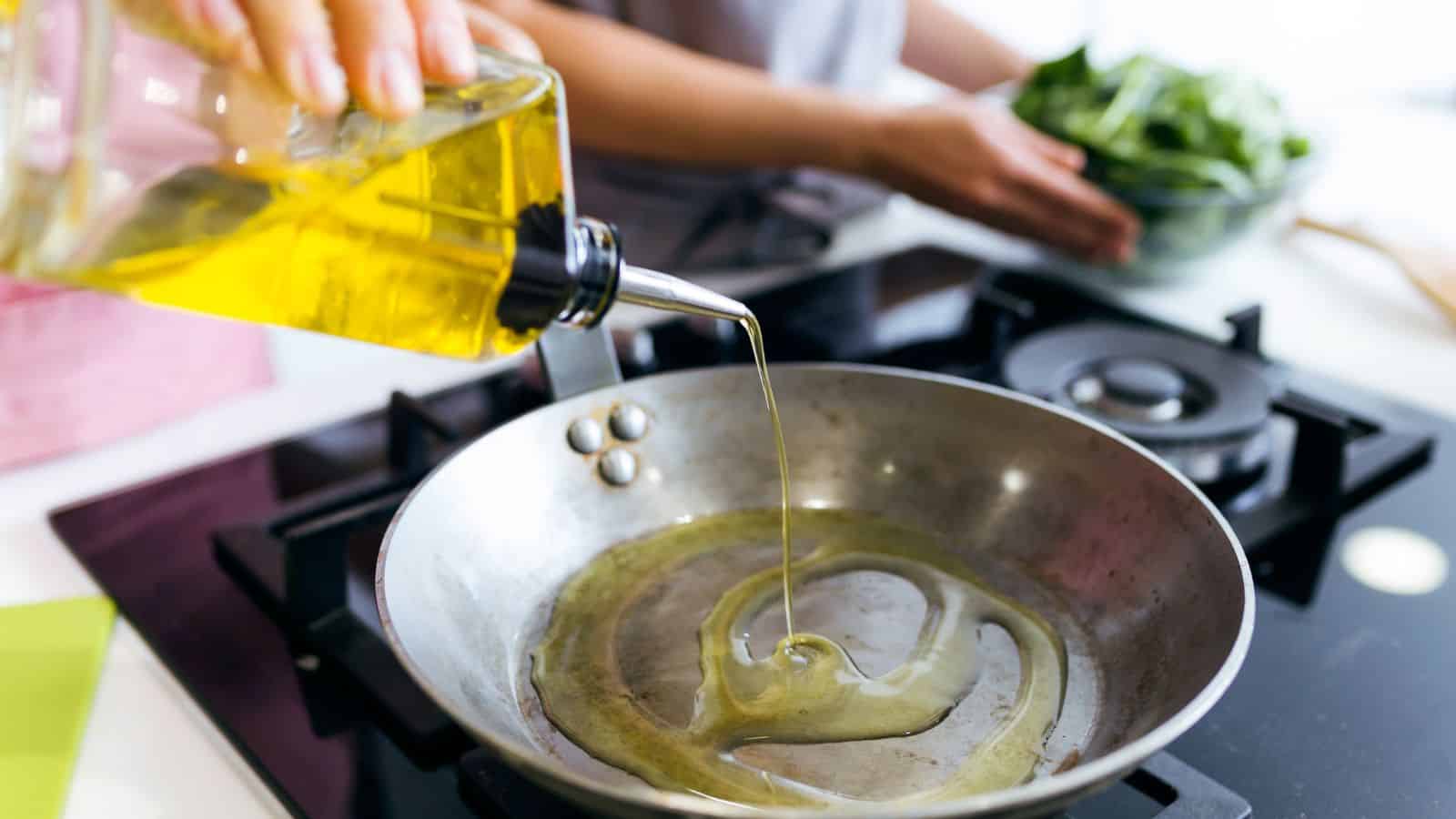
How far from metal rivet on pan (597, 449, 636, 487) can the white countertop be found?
0.65ft

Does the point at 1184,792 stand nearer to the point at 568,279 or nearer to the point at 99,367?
the point at 568,279

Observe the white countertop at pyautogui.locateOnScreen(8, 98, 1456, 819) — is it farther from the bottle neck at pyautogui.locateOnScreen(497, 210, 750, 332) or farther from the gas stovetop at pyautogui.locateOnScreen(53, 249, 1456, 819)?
the bottle neck at pyautogui.locateOnScreen(497, 210, 750, 332)

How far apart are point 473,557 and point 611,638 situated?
0.07m

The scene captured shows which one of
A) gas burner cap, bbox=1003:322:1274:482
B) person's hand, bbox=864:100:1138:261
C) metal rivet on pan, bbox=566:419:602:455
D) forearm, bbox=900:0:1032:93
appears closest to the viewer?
metal rivet on pan, bbox=566:419:602:455

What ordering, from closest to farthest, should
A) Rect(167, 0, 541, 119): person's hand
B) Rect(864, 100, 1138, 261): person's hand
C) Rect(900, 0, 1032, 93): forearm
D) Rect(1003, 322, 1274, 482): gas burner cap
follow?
Rect(167, 0, 541, 119): person's hand → Rect(1003, 322, 1274, 482): gas burner cap → Rect(864, 100, 1138, 261): person's hand → Rect(900, 0, 1032, 93): forearm

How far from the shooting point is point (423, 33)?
16.7 inches

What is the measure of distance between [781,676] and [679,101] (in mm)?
517

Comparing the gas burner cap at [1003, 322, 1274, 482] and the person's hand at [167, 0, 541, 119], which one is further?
the gas burner cap at [1003, 322, 1274, 482]

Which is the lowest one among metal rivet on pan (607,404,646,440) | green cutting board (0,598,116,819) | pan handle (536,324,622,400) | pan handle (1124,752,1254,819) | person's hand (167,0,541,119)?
green cutting board (0,598,116,819)

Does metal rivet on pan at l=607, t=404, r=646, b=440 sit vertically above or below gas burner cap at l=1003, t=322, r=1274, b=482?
above

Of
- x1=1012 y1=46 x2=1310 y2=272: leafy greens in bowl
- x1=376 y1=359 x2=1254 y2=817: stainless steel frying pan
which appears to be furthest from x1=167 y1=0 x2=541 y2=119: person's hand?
x1=1012 y1=46 x2=1310 y2=272: leafy greens in bowl

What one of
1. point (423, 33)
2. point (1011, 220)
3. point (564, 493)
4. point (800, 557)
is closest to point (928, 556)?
point (800, 557)

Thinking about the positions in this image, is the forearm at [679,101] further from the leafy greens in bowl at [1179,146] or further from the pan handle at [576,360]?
the pan handle at [576,360]

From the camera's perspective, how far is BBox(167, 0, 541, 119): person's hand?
1.29ft
